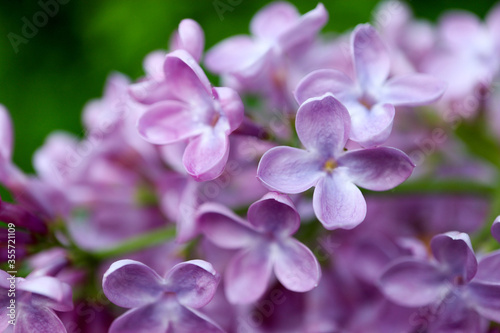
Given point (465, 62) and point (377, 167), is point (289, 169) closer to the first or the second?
point (377, 167)

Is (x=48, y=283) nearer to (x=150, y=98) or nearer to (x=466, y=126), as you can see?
(x=150, y=98)

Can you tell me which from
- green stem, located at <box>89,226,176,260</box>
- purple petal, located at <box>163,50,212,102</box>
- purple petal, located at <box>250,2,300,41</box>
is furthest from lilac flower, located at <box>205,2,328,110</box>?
green stem, located at <box>89,226,176,260</box>

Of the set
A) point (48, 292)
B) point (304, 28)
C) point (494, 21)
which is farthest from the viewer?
point (494, 21)

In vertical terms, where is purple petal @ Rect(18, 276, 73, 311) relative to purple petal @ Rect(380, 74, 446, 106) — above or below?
above

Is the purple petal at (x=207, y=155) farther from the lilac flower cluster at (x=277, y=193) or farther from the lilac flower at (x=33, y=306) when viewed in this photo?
the lilac flower at (x=33, y=306)

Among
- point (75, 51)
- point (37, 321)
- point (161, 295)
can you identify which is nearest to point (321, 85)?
point (161, 295)

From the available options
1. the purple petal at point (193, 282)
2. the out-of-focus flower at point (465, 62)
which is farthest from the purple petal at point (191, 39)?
the out-of-focus flower at point (465, 62)

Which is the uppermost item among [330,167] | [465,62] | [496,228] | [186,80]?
[186,80]

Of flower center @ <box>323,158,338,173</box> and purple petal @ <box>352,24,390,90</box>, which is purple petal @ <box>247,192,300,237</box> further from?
purple petal @ <box>352,24,390,90</box>
